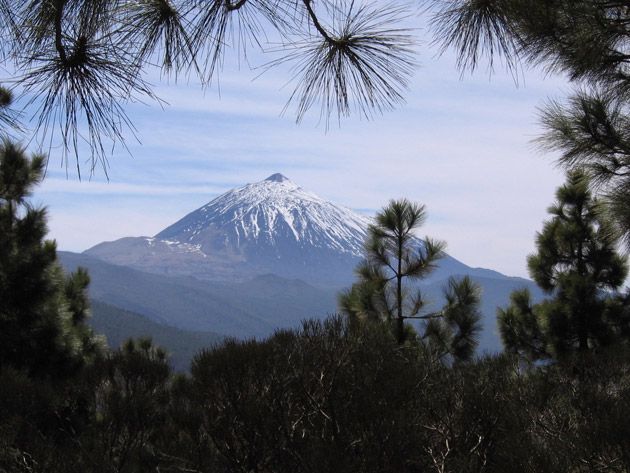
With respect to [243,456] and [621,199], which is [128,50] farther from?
[243,456]

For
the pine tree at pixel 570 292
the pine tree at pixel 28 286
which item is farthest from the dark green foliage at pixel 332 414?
the pine tree at pixel 570 292

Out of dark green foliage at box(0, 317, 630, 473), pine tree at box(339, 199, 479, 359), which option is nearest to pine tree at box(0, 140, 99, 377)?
dark green foliage at box(0, 317, 630, 473)

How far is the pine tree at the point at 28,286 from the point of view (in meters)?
12.4

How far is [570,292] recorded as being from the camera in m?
15.5

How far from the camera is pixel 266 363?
9586 mm

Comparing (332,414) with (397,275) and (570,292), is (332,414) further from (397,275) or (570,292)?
(570,292)


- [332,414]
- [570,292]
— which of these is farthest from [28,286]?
[570,292]

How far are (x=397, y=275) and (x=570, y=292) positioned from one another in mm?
4637

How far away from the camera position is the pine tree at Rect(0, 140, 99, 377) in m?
12.4

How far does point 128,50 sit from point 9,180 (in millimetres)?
10577

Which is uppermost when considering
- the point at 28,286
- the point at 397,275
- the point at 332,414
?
the point at 397,275

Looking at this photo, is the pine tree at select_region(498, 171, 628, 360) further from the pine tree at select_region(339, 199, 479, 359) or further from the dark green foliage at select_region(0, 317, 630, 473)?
the pine tree at select_region(339, 199, 479, 359)

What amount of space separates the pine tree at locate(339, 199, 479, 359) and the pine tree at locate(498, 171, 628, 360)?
2828mm

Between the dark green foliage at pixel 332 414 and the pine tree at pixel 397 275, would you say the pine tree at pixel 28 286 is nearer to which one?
the dark green foliage at pixel 332 414
